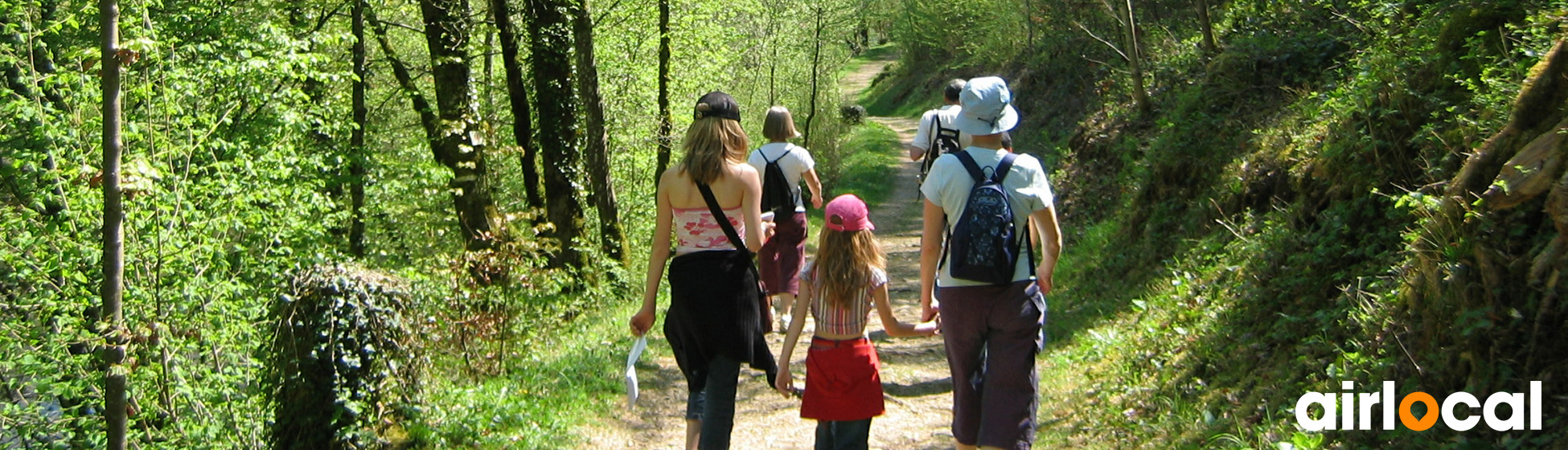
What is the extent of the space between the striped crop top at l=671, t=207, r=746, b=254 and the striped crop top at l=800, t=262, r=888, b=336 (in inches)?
19.6

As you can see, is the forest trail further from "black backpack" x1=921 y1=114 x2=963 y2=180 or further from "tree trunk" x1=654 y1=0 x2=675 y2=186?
"tree trunk" x1=654 y1=0 x2=675 y2=186

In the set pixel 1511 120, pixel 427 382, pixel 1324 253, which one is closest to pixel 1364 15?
pixel 1324 253

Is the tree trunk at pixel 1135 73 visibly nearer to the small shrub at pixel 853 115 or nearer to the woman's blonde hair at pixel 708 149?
the woman's blonde hair at pixel 708 149

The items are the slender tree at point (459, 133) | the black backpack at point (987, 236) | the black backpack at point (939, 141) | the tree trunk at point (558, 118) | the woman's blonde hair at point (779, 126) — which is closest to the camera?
the black backpack at point (987, 236)

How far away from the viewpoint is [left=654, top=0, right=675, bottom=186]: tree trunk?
51.5ft

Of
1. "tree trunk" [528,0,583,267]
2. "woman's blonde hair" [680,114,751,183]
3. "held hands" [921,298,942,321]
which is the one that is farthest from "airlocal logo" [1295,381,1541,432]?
"tree trunk" [528,0,583,267]

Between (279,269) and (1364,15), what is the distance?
9.33 meters

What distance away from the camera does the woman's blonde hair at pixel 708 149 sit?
505 cm

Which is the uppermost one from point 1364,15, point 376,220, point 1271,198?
point 1364,15

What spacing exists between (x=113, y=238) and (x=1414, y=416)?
18.4 ft

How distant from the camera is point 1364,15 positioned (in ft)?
32.3

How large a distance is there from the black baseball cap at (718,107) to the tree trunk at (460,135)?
20.8ft

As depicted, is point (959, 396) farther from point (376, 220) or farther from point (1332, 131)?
point (376, 220)

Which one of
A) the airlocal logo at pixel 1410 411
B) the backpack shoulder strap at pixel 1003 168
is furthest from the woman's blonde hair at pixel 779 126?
the airlocal logo at pixel 1410 411
